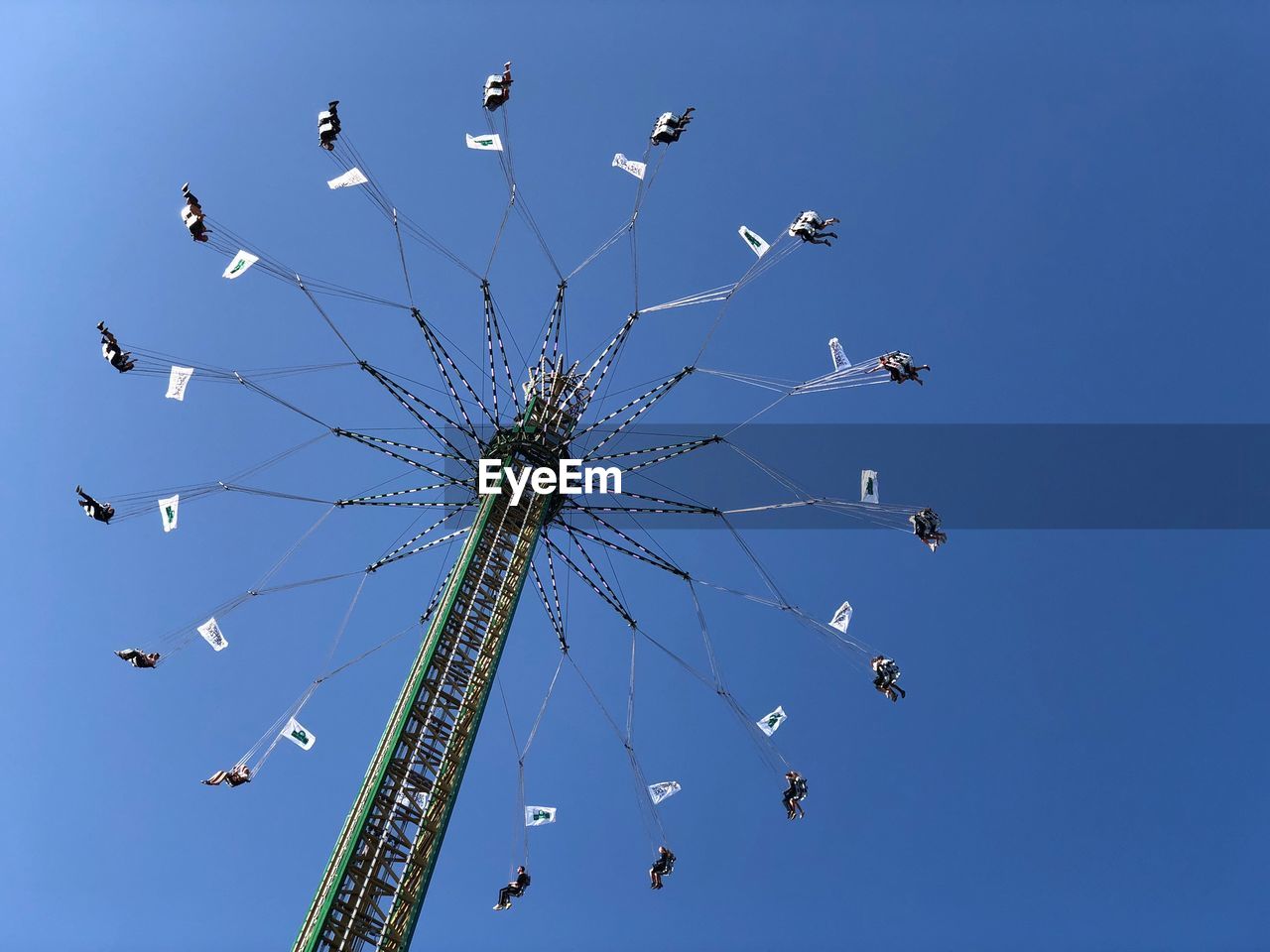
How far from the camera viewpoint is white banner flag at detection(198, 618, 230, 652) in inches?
1500

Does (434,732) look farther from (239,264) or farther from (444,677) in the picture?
(239,264)

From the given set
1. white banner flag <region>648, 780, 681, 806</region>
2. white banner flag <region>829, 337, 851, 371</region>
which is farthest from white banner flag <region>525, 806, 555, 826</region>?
white banner flag <region>829, 337, 851, 371</region>

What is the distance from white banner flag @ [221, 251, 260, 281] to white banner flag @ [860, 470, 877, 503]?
2523 centimetres

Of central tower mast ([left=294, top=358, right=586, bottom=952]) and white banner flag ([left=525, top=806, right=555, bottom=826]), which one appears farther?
white banner flag ([left=525, top=806, right=555, bottom=826])

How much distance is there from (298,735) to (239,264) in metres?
18.1

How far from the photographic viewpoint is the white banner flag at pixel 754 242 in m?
37.8

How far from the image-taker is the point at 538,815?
38594mm

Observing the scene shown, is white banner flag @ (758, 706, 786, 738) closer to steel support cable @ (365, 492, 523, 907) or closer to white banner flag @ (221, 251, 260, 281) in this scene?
steel support cable @ (365, 492, 523, 907)

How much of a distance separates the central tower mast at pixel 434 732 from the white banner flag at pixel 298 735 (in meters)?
7.21

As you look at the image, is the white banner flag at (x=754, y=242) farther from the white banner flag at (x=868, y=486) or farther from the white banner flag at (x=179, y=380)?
the white banner flag at (x=179, y=380)

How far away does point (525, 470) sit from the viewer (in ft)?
123

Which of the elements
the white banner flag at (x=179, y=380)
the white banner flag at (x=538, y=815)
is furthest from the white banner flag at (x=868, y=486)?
the white banner flag at (x=179, y=380)

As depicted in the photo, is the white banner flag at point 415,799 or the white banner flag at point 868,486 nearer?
the white banner flag at point 415,799

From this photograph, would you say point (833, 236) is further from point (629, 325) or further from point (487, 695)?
point (487, 695)
